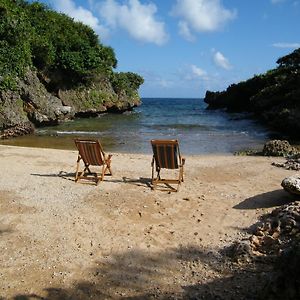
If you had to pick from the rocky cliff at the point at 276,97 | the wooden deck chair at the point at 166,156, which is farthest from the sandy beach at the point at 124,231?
the rocky cliff at the point at 276,97

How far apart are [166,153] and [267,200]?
239cm

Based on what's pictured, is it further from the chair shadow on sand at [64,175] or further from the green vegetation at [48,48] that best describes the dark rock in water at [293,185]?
the green vegetation at [48,48]

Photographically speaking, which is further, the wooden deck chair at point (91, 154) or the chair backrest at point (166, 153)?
A: the wooden deck chair at point (91, 154)

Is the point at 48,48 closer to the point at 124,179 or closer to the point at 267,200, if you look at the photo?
the point at 124,179

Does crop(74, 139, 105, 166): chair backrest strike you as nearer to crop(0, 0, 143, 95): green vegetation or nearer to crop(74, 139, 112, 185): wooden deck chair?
crop(74, 139, 112, 185): wooden deck chair

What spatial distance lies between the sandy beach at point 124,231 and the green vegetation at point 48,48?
13.6 metres

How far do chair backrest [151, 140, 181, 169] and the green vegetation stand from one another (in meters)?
15.4

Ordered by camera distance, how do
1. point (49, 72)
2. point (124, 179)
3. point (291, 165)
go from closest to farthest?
point (124, 179) < point (291, 165) < point (49, 72)

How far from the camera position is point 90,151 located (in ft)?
29.9

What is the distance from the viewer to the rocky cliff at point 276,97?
23.6 m

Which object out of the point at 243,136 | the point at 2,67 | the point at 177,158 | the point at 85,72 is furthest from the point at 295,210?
the point at 85,72

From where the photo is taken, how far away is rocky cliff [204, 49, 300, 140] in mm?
23614

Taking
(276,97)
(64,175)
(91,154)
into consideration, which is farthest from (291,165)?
(276,97)

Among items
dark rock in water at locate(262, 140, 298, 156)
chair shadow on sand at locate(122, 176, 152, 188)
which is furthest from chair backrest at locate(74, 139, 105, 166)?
dark rock in water at locate(262, 140, 298, 156)
